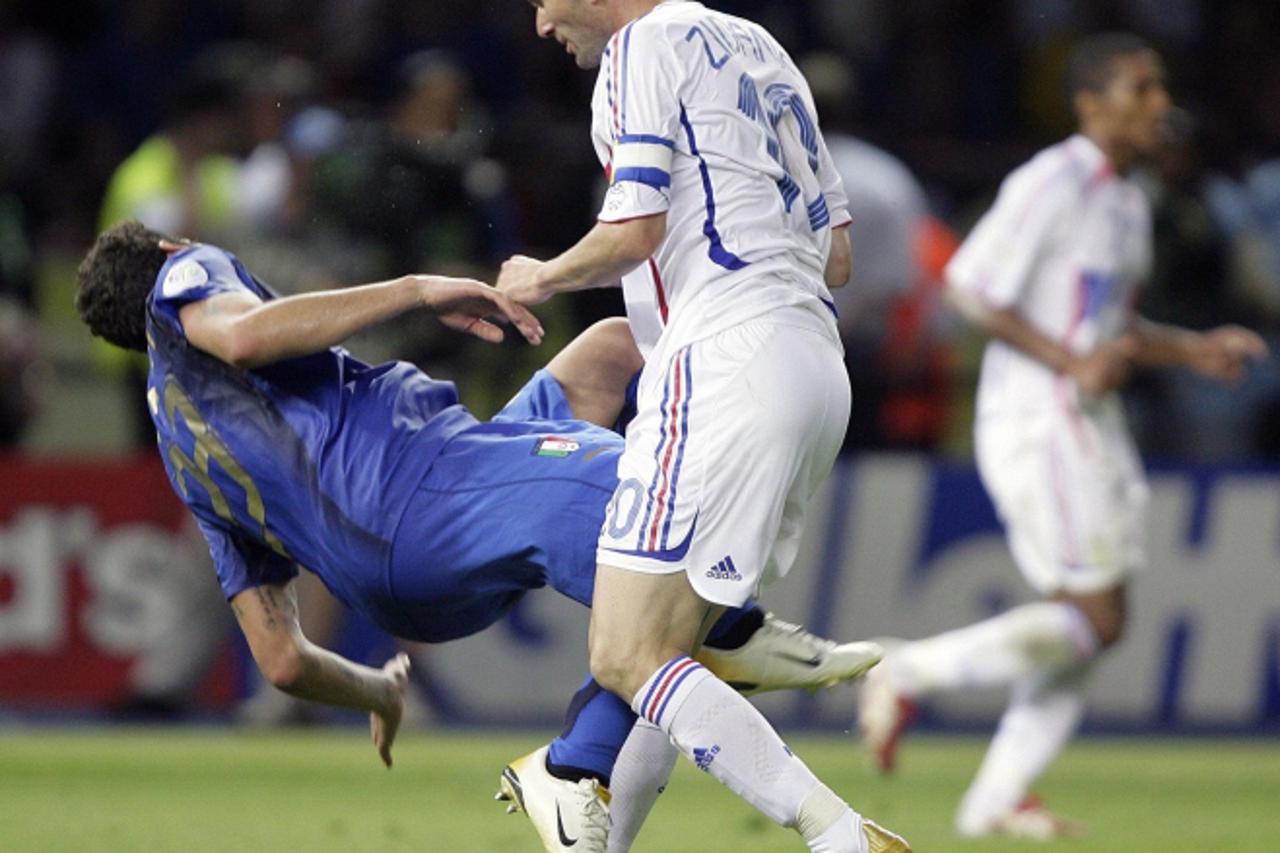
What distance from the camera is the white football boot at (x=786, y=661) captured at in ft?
18.2

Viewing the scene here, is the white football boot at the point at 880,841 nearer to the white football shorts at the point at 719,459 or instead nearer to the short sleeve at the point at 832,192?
the white football shorts at the point at 719,459

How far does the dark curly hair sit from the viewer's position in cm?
572

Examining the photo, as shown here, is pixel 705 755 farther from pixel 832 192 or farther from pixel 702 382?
pixel 832 192

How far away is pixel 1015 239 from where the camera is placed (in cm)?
877

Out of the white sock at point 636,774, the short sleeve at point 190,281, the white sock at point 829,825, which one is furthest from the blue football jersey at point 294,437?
the white sock at point 829,825

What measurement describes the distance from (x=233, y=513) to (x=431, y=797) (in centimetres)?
360

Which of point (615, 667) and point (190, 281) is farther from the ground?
point (190, 281)

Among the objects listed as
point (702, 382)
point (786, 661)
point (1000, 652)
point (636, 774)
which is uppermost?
point (702, 382)

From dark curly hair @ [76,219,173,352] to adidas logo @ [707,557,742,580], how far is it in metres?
1.55

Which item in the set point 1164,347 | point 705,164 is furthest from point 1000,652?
point 705,164

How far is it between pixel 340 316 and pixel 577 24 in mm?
849

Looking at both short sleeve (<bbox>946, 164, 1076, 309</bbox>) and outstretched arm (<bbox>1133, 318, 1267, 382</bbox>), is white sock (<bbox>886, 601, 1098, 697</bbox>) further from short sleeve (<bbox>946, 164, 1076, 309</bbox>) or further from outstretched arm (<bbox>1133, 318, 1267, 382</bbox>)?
short sleeve (<bbox>946, 164, 1076, 309</bbox>)

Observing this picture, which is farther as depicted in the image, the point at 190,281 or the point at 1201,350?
the point at 1201,350

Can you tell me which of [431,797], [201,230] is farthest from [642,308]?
[201,230]
